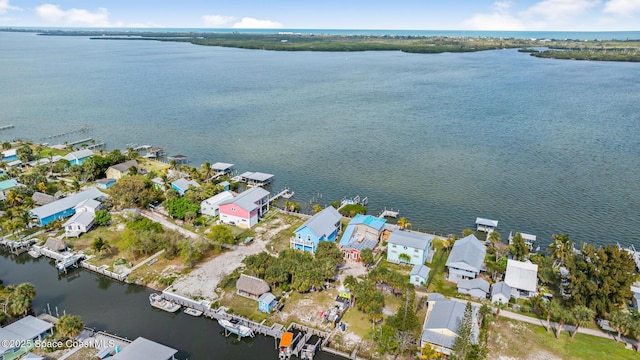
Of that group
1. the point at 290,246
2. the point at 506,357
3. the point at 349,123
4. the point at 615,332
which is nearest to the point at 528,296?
the point at 615,332

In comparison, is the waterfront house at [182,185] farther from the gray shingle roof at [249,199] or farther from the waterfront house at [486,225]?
the waterfront house at [486,225]

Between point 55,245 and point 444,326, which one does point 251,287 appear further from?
point 55,245

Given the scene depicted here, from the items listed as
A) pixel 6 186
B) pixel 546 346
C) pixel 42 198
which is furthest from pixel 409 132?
pixel 6 186

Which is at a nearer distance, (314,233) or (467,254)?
(467,254)

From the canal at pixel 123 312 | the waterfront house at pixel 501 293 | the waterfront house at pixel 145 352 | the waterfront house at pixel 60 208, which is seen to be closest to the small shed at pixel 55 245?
the canal at pixel 123 312

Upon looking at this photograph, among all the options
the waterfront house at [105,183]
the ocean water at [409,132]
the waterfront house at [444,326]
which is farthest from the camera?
the waterfront house at [105,183]
